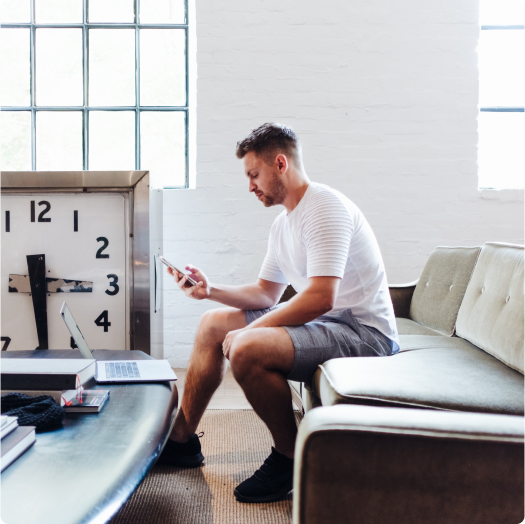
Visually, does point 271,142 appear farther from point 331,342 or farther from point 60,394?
point 60,394

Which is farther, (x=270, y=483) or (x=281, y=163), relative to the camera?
(x=281, y=163)

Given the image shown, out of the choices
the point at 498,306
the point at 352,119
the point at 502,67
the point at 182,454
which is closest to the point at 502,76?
the point at 502,67

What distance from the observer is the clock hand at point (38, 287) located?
1.94 metres

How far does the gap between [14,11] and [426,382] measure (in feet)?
10.3

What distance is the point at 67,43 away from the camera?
9.41 ft

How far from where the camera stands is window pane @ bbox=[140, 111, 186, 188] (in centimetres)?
289

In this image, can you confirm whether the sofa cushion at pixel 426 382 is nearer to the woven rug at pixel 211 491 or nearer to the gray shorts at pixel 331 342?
the gray shorts at pixel 331 342

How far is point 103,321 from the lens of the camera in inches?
77.9

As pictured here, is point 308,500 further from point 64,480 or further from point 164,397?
point 164,397

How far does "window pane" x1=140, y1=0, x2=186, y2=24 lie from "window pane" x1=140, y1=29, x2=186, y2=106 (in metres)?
0.06

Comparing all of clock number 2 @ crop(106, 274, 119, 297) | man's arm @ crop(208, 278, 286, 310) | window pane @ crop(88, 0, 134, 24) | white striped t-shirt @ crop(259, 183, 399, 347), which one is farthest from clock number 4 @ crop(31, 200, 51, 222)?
window pane @ crop(88, 0, 134, 24)

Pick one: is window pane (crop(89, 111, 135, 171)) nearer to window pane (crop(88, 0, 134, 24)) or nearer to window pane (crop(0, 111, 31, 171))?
window pane (crop(0, 111, 31, 171))

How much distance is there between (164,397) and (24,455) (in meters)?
0.35

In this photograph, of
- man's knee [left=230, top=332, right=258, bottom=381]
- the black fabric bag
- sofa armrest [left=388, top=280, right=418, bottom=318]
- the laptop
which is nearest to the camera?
the black fabric bag
